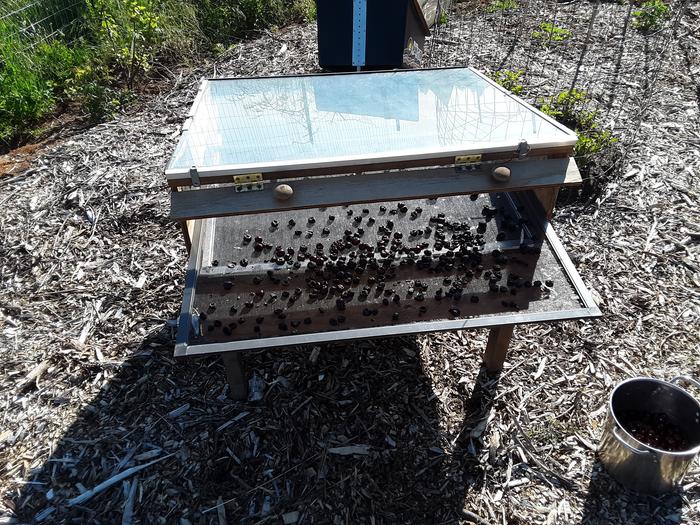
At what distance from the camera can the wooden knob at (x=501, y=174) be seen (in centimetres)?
253

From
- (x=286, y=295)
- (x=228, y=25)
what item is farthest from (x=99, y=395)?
(x=228, y=25)

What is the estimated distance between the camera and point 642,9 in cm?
700

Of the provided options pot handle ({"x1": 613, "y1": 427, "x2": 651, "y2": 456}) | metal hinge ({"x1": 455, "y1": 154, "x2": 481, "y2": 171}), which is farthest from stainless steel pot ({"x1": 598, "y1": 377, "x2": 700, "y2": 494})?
metal hinge ({"x1": 455, "y1": 154, "x2": 481, "y2": 171})

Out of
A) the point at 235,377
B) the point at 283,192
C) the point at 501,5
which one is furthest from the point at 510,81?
the point at 235,377

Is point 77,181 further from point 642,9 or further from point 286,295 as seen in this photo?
point 642,9

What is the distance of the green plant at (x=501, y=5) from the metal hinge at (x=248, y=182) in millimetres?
6371

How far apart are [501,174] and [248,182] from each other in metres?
1.21

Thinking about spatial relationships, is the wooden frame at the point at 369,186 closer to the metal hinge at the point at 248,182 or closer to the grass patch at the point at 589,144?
the metal hinge at the point at 248,182

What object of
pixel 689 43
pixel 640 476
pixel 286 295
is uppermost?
pixel 689 43

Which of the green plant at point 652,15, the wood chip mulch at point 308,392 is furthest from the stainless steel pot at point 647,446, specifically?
the green plant at point 652,15

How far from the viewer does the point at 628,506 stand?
8.39 feet

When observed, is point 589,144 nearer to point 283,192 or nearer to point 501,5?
point 283,192

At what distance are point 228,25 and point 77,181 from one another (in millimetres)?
3584

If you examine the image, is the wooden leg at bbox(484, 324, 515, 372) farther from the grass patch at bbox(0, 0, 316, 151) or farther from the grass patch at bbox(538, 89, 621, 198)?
the grass patch at bbox(0, 0, 316, 151)
